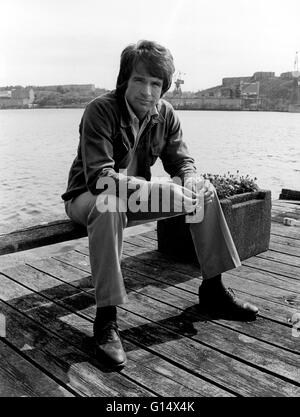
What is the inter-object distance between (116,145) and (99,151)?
0.20 meters

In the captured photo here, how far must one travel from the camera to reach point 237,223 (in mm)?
3443

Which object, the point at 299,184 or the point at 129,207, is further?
the point at 299,184

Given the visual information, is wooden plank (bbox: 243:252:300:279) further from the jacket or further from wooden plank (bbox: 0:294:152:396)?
wooden plank (bbox: 0:294:152:396)

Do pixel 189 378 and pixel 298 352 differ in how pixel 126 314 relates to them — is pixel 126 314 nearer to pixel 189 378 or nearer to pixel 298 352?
pixel 189 378

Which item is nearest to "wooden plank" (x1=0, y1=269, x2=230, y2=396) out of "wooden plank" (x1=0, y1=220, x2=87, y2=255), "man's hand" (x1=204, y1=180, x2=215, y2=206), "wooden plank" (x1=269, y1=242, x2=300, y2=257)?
"wooden plank" (x1=0, y1=220, x2=87, y2=255)

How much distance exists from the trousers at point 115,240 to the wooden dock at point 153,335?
300 mm

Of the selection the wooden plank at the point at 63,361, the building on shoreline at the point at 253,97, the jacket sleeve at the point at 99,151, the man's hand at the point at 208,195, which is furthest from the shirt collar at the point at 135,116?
the building on shoreline at the point at 253,97

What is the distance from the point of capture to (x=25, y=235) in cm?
253

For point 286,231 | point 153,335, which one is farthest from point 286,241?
point 153,335

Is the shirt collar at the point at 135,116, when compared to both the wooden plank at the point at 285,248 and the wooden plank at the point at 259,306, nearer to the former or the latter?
the wooden plank at the point at 259,306

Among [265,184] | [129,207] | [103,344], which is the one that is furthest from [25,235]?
[265,184]

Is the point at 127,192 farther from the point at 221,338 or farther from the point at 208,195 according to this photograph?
the point at 221,338

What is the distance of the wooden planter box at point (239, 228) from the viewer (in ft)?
11.3
